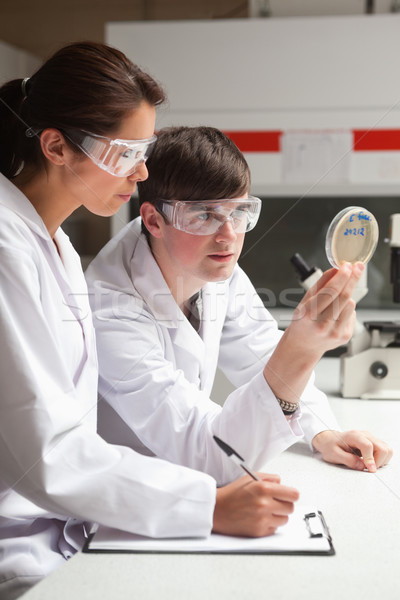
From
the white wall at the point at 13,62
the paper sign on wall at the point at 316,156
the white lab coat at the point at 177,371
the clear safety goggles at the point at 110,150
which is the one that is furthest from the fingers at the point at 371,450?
the white wall at the point at 13,62

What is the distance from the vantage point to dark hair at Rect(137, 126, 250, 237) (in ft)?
5.36

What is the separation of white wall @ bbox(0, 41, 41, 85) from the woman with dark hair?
10.0ft

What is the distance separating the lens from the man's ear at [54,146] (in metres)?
1.35

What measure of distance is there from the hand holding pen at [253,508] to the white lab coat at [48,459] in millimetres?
29

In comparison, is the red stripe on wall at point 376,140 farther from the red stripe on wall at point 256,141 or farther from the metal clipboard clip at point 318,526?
the metal clipboard clip at point 318,526

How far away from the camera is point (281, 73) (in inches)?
148

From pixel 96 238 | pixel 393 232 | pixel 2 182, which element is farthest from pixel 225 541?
pixel 96 238

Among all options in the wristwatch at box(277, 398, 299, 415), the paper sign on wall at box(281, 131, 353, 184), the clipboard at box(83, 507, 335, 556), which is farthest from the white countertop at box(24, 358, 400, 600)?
the paper sign on wall at box(281, 131, 353, 184)

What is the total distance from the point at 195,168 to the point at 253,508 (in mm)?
863

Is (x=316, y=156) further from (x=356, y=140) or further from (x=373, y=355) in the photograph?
(x=373, y=355)

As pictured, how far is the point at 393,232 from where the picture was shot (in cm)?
235

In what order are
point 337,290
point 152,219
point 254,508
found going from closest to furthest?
1. point 254,508
2. point 337,290
3. point 152,219

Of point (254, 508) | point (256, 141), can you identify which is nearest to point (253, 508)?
point (254, 508)

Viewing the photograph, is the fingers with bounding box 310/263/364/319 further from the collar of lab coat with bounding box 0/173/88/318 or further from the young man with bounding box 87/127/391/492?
the collar of lab coat with bounding box 0/173/88/318
